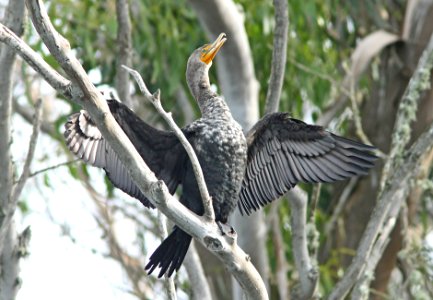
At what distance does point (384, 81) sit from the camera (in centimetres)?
678

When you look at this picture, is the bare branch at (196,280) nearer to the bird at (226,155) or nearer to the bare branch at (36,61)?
the bird at (226,155)

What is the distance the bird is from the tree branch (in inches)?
22.8

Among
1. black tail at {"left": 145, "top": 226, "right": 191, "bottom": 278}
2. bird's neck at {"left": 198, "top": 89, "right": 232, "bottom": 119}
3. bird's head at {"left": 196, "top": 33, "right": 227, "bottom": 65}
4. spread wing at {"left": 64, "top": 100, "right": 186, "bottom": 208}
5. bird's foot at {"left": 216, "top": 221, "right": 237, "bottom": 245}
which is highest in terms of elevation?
bird's head at {"left": 196, "top": 33, "right": 227, "bottom": 65}

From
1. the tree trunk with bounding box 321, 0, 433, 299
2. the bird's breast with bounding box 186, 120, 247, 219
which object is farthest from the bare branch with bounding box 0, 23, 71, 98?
the tree trunk with bounding box 321, 0, 433, 299

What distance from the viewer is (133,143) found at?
405cm

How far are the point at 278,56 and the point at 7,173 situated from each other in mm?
1226

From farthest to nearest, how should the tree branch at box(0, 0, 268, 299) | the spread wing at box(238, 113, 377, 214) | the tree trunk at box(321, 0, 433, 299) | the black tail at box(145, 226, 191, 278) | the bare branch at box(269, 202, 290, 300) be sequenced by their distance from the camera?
the tree trunk at box(321, 0, 433, 299), the bare branch at box(269, 202, 290, 300), the spread wing at box(238, 113, 377, 214), the black tail at box(145, 226, 191, 278), the tree branch at box(0, 0, 268, 299)

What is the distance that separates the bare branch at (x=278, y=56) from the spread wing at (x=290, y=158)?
1.25 feet

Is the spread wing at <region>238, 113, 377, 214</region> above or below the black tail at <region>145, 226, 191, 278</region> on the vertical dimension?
above

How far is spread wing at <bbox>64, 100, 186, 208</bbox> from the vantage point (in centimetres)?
392

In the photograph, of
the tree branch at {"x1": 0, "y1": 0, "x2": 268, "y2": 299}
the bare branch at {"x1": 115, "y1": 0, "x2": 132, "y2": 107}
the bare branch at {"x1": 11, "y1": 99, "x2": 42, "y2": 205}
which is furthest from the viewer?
the bare branch at {"x1": 115, "y1": 0, "x2": 132, "y2": 107}

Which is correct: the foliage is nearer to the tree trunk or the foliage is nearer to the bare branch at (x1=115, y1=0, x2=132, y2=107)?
the tree trunk

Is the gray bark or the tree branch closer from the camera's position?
the tree branch

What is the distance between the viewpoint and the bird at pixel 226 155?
12.8ft
